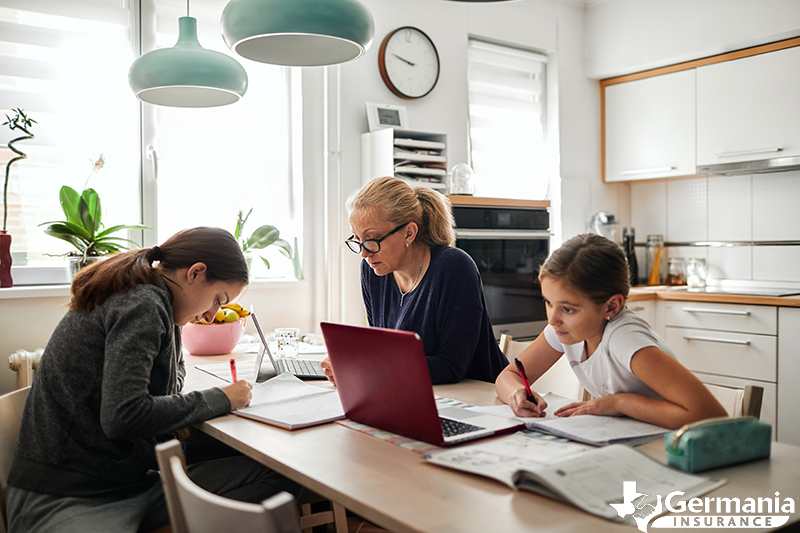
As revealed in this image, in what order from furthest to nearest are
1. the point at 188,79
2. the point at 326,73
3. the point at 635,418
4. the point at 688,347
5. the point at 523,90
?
the point at 523,90
the point at 688,347
the point at 326,73
the point at 188,79
the point at 635,418

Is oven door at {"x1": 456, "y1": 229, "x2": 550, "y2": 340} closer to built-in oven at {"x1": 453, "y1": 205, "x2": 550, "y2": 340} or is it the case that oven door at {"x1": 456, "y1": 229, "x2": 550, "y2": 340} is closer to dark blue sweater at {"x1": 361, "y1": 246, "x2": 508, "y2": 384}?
built-in oven at {"x1": 453, "y1": 205, "x2": 550, "y2": 340}

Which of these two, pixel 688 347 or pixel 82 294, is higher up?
pixel 82 294

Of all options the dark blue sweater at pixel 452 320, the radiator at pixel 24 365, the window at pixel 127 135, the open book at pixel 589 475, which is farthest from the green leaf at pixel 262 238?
the open book at pixel 589 475

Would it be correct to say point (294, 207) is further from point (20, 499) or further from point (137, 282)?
point (20, 499)

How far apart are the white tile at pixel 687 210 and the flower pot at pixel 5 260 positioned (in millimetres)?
3772

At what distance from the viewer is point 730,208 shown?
4.03 meters

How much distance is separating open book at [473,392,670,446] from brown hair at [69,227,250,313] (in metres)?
0.72

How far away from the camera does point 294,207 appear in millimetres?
3342

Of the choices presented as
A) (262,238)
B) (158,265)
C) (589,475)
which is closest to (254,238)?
(262,238)

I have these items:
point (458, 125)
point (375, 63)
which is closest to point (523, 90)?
point (458, 125)

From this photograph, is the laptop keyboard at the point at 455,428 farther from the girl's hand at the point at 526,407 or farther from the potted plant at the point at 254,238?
the potted plant at the point at 254,238

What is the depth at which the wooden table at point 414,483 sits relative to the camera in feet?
2.80

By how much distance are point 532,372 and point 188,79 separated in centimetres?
132

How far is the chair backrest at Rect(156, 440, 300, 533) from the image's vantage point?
A: 80cm
